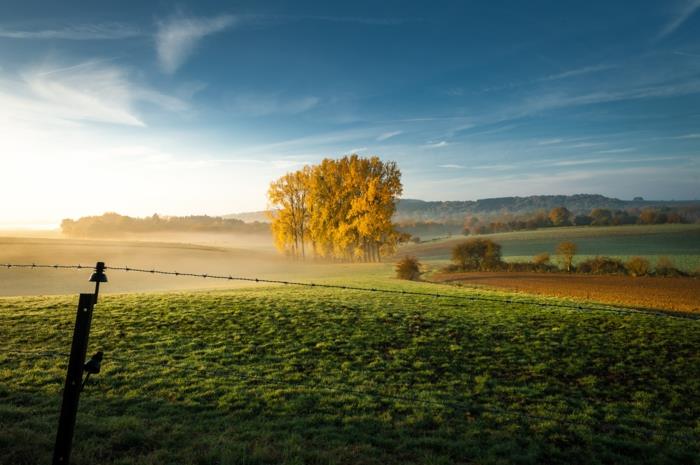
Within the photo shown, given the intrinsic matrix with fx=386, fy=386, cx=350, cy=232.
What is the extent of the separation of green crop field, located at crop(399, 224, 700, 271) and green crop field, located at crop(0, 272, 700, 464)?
61560 millimetres

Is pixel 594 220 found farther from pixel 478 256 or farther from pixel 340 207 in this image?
pixel 340 207

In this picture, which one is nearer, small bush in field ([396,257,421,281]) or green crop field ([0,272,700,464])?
green crop field ([0,272,700,464])

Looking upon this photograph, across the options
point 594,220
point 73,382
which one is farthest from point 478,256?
point 594,220

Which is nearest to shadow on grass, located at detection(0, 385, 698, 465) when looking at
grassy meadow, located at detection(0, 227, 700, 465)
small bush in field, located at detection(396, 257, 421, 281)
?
grassy meadow, located at detection(0, 227, 700, 465)

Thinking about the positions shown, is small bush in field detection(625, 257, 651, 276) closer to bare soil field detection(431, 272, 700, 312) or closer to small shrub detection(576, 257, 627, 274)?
small shrub detection(576, 257, 627, 274)

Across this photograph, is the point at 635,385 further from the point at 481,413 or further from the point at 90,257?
the point at 90,257

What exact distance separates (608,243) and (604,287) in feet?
213

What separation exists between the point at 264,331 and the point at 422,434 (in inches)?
344

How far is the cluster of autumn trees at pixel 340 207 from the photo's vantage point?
182 feet

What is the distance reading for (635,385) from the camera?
10586 mm

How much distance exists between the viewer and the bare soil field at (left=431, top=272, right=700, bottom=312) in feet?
93.5

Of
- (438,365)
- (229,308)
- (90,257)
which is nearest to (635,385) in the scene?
(438,365)

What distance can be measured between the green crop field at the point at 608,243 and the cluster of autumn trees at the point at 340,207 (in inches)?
994

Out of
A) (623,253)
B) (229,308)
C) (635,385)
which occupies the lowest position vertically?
(229,308)
